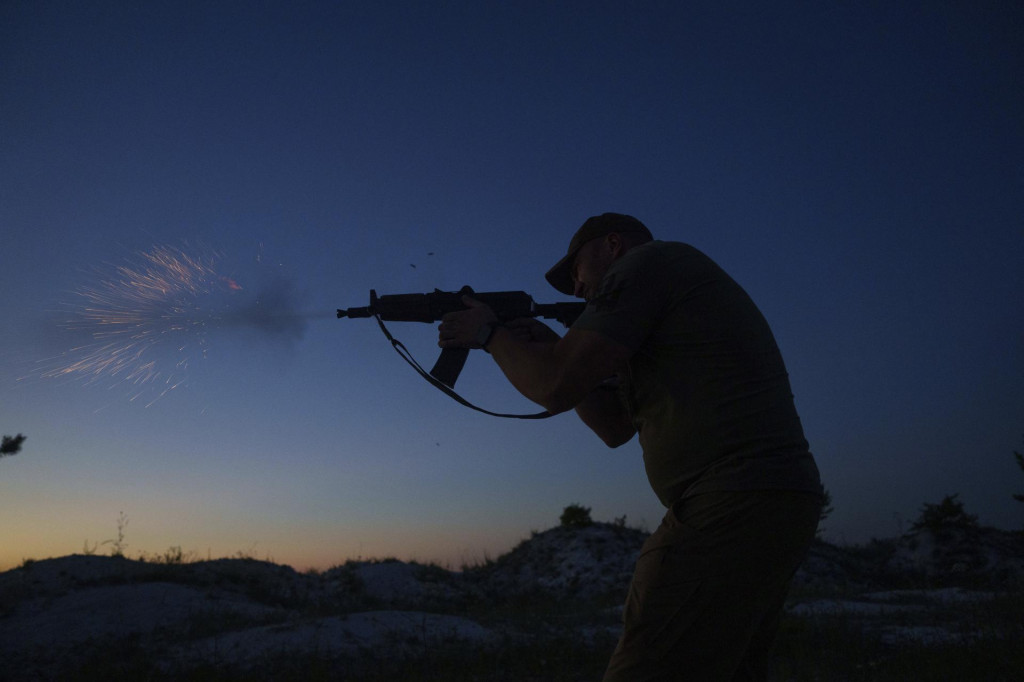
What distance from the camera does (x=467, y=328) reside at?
309 cm

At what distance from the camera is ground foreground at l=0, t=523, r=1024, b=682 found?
772 cm

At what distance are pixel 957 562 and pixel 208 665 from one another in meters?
21.4

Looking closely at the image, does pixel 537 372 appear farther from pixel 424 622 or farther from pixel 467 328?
pixel 424 622

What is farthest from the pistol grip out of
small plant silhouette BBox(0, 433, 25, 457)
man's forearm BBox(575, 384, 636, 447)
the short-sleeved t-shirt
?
small plant silhouette BBox(0, 433, 25, 457)

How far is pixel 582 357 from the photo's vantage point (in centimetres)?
238

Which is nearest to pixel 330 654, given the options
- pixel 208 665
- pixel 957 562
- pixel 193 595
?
pixel 208 665

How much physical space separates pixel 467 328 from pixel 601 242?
0.78 metres

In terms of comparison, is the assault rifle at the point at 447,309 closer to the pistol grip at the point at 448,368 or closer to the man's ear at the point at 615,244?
the pistol grip at the point at 448,368

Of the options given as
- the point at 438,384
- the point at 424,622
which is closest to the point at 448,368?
the point at 438,384

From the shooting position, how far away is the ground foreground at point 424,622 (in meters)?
7.72

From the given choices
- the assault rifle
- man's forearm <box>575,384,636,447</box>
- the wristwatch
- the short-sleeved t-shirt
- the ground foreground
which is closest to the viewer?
the short-sleeved t-shirt

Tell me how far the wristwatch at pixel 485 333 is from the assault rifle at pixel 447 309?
696 millimetres

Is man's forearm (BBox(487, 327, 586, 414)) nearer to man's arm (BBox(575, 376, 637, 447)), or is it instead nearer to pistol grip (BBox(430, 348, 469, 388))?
man's arm (BBox(575, 376, 637, 447))

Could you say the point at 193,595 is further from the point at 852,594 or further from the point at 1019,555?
the point at 1019,555
